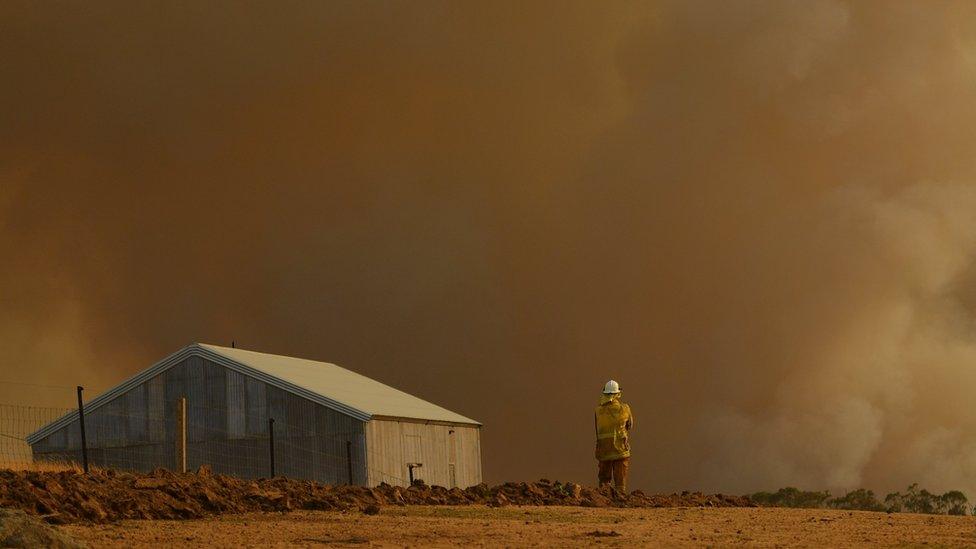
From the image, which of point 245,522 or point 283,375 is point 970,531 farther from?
point 283,375

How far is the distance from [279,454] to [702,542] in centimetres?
2292

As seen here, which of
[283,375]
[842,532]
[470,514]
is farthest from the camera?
[283,375]

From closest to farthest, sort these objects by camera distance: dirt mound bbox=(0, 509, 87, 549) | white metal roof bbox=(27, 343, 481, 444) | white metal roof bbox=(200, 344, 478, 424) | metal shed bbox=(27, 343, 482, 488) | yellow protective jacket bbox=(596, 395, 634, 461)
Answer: dirt mound bbox=(0, 509, 87, 549)
yellow protective jacket bbox=(596, 395, 634, 461)
metal shed bbox=(27, 343, 482, 488)
white metal roof bbox=(27, 343, 481, 444)
white metal roof bbox=(200, 344, 478, 424)

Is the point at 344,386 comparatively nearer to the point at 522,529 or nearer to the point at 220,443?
the point at 220,443

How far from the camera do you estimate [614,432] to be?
88.4 feet

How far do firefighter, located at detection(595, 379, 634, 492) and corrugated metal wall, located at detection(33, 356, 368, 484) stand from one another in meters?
9.57

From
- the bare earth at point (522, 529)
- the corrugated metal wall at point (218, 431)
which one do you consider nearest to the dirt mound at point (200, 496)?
the bare earth at point (522, 529)

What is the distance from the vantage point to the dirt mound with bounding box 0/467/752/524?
51.0 ft

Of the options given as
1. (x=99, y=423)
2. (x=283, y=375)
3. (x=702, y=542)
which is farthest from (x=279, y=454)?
(x=702, y=542)

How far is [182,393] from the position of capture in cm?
3803

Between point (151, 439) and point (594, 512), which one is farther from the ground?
point (151, 439)

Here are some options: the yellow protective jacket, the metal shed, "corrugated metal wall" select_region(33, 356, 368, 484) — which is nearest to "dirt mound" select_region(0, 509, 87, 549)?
the yellow protective jacket

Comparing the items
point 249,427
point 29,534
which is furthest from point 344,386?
point 29,534

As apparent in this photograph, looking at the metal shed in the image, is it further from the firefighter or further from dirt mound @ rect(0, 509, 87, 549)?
dirt mound @ rect(0, 509, 87, 549)
